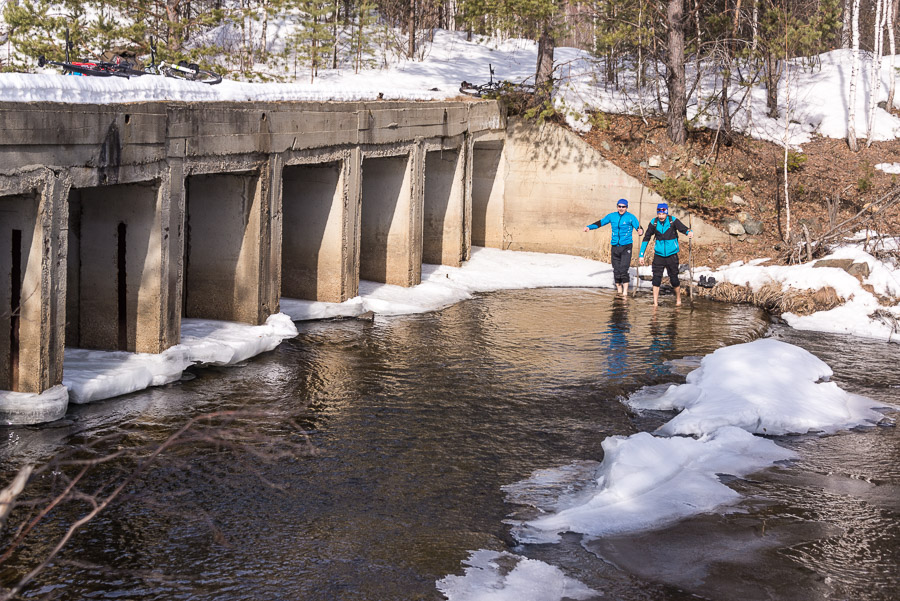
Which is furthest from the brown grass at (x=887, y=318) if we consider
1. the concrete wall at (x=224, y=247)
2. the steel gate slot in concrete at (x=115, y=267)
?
the steel gate slot in concrete at (x=115, y=267)

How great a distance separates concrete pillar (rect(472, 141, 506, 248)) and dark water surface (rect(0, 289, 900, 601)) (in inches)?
415

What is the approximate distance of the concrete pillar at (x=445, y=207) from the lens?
24016 mm

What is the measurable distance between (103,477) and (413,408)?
422 cm

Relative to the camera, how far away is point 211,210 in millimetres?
16203

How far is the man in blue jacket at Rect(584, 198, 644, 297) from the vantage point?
20.9 m

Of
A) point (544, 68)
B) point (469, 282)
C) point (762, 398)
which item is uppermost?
point (544, 68)

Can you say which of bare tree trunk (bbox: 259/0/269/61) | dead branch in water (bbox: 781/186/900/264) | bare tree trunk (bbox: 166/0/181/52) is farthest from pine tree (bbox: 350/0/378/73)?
dead branch in water (bbox: 781/186/900/264)

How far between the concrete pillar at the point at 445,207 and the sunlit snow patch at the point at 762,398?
10.2 m

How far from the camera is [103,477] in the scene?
10078mm

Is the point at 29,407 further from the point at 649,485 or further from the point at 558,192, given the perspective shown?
the point at 558,192

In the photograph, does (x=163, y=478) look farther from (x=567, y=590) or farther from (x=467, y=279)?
(x=467, y=279)

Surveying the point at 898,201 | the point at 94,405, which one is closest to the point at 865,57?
the point at 898,201

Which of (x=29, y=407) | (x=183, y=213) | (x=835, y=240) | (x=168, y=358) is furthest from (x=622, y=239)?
(x=29, y=407)

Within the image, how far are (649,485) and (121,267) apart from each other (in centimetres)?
781
